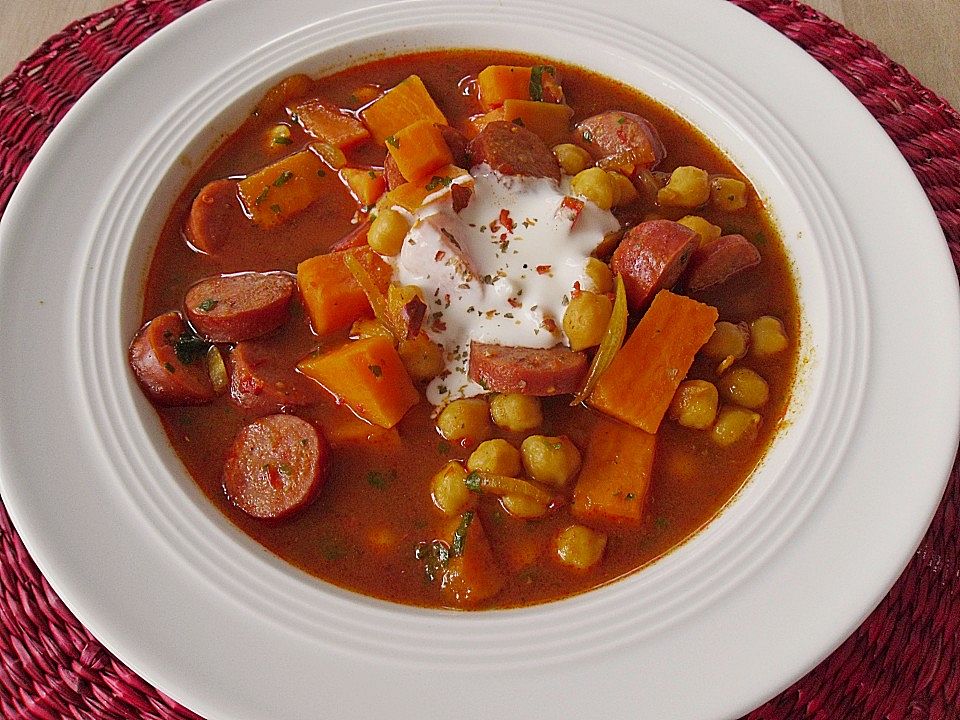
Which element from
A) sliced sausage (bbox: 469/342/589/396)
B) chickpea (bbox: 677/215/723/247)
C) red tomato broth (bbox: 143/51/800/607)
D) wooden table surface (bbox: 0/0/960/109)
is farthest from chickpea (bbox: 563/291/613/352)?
wooden table surface (bbox: 0/0/960/109)

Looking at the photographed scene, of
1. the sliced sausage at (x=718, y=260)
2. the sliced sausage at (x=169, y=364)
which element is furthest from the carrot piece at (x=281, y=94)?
the sliced sausage at (x=718, y=260)

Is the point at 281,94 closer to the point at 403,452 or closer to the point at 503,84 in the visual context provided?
the point at 503,84

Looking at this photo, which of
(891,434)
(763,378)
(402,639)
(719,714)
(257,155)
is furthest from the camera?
(257,155)

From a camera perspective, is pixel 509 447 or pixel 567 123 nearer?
pixel 509 447

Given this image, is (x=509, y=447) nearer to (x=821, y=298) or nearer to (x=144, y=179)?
(x=821, y=298)

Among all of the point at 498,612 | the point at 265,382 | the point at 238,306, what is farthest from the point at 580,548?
the point at 238,306

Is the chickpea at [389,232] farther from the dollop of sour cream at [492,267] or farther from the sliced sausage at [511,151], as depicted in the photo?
the sliced sausage at [511,151]

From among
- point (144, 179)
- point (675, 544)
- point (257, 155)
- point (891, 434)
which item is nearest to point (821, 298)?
point (891, 434)
